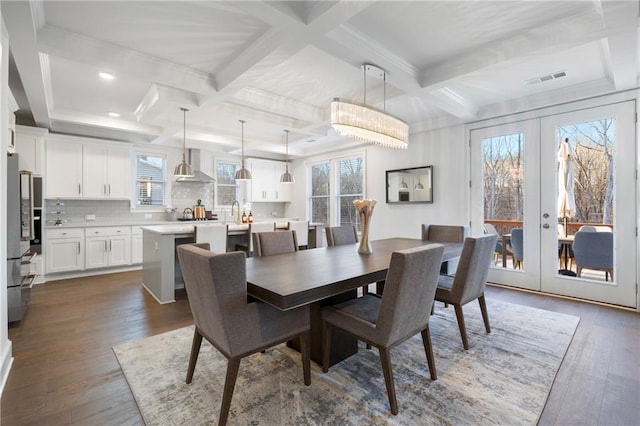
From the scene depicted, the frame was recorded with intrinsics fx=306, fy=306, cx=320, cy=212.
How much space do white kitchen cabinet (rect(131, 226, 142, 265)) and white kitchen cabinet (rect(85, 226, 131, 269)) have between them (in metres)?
0.05

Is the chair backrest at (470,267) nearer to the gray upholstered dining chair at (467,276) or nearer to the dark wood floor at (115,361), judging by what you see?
the gray upholstered dining chair at (467,276)

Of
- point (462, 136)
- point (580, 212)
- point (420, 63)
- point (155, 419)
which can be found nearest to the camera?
point (155, 419)

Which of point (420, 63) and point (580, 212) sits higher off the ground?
point (420, 63)

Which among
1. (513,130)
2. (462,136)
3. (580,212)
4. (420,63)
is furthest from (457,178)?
(420,63)

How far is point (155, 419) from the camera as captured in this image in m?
1.68

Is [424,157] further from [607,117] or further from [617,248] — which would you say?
[617,248]

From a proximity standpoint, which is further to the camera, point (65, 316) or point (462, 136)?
point (462, 136)

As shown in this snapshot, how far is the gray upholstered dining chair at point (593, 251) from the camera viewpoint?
3.53 meters

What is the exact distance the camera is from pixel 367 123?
277cm

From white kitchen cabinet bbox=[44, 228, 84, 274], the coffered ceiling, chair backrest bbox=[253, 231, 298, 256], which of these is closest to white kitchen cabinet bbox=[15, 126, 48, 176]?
the coffered ceiling

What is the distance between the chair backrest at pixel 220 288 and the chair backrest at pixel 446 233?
9.15 ft

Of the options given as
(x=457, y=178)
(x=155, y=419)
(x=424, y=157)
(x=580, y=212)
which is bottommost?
(x=155, y=419)

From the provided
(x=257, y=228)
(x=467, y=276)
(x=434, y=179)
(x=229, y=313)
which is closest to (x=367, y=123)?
(x=467, y=276)

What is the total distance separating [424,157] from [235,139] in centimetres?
370
